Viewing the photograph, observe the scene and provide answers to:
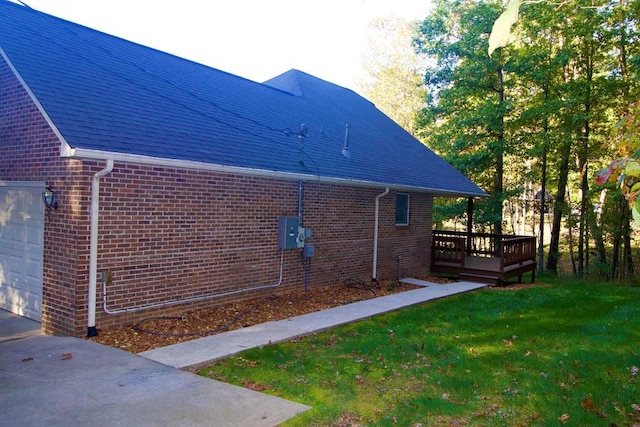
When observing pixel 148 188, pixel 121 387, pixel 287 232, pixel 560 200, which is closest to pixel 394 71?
pixel 560 200

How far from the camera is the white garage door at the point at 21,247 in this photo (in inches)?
302

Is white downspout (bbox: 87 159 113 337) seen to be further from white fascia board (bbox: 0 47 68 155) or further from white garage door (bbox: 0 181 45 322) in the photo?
white garage door (bbox: 0 181 45 322)

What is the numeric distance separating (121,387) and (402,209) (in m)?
10.7

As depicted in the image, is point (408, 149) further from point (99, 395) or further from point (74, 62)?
point (99, 395)

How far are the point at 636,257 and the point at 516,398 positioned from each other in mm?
21303

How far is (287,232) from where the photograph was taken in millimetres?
10086

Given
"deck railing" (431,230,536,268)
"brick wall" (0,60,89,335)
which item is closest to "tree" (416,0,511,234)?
"deck railing" (431,230,536,268)

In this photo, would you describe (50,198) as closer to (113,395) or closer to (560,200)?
(113,395)

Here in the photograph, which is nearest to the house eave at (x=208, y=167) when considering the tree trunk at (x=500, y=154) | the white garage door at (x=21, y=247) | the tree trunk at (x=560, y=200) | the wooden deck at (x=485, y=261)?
the white garage door at (x=21, y=247)

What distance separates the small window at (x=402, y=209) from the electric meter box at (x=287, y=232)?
16.1 ft

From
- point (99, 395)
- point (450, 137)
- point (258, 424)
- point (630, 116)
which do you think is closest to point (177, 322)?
point (99, 395)

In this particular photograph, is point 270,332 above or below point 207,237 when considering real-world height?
below

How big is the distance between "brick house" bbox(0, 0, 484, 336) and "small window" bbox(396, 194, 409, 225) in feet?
4.24

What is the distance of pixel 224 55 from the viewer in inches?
1149
